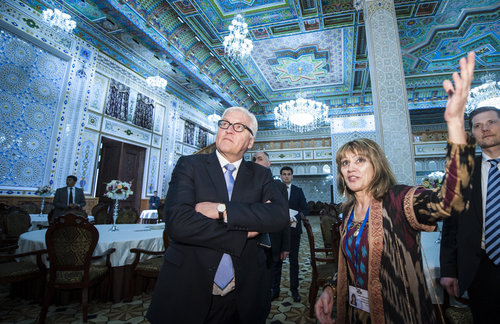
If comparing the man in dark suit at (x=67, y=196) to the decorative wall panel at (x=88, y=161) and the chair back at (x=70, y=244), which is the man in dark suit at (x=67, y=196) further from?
the chair back at (x=70, y=244)

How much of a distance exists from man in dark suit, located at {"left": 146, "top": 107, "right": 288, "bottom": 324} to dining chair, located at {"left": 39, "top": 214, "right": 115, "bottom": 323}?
181 centimetres

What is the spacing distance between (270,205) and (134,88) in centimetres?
856

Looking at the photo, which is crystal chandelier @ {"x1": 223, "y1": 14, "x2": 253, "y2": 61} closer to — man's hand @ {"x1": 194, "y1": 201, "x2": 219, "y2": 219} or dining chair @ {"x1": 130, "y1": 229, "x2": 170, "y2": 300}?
dining chair @ {"x1": 130, "y1": 229, "x2": 170, "y2": 300}

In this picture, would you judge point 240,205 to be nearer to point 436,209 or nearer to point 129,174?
point 436,209

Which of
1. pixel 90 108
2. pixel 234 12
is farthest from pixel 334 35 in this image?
pixel 90 108

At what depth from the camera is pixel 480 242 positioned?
129 centimetres

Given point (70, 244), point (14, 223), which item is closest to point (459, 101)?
point (70, 244)

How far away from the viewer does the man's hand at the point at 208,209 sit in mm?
1048

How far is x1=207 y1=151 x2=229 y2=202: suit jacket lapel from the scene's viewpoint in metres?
1.16

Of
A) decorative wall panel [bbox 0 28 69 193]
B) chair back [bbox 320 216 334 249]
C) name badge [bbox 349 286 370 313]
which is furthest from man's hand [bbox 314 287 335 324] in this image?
decorative wall panel [bbox 0 28 69 193]

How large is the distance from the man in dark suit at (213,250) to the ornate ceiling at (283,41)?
→ 6.85m

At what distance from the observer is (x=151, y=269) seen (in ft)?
9.08

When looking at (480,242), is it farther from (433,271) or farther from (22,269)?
(22,269)

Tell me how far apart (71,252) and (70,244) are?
0.27 feet
